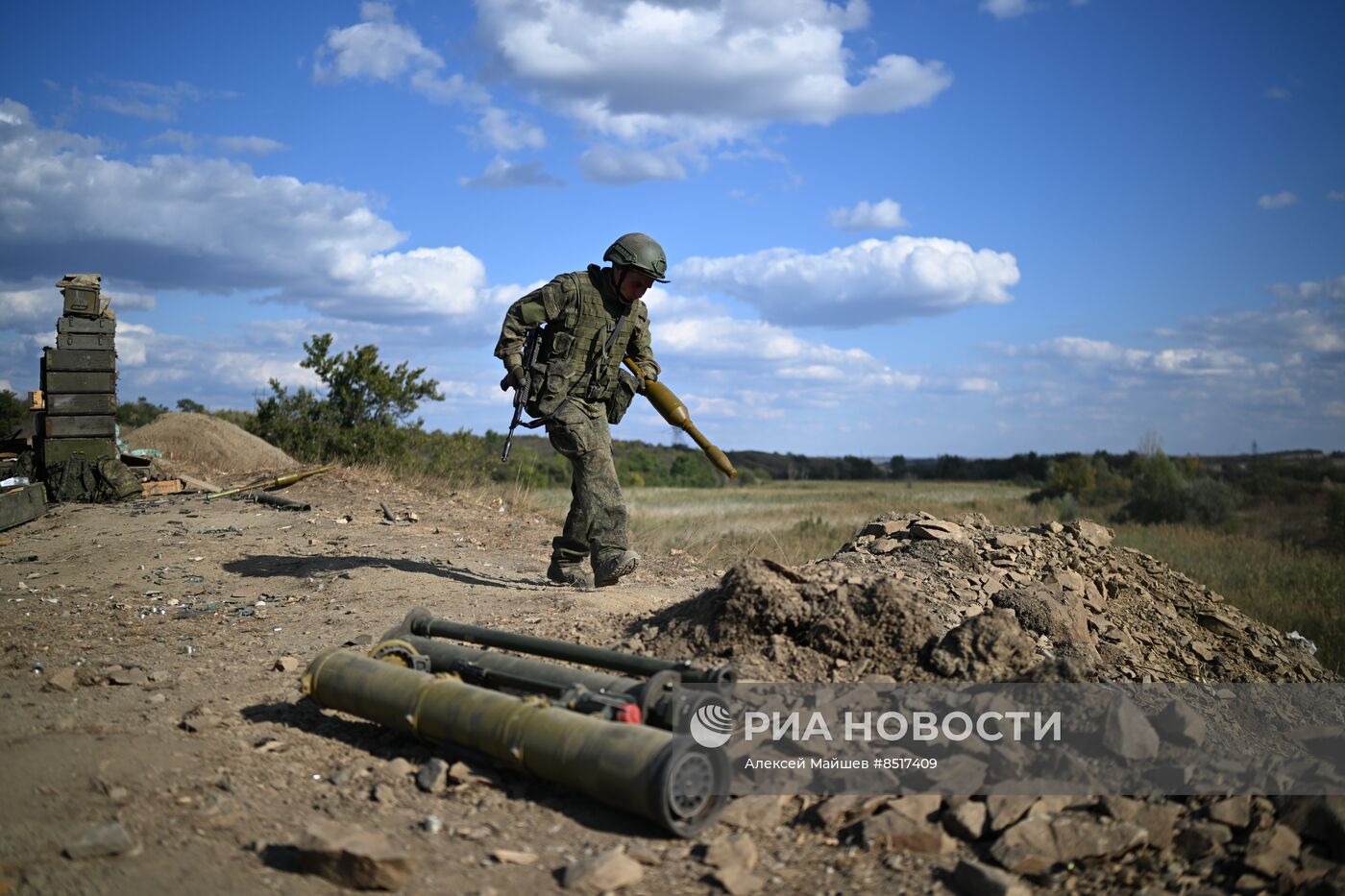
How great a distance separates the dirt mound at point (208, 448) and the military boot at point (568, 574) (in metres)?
8.49

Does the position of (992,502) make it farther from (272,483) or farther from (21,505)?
(21,505)

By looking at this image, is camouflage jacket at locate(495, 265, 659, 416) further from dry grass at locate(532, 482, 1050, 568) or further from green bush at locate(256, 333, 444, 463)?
green bush at locate(256, 333, 444, 463)

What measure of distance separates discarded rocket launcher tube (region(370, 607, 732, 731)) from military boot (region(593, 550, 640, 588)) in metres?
2.63

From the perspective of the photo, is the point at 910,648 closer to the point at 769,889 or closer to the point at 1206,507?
the point at 769,889

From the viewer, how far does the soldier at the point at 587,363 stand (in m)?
7.26

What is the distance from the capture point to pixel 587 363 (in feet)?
24.5

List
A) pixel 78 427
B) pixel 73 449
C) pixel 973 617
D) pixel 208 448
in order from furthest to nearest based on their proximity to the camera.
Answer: pixel 208 448, pixel 78 427, pixel 73 449, pixel 973 617

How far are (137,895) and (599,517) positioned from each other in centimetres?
466

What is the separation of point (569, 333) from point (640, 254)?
80 centimetres

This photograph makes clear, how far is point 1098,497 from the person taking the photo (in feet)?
98.3

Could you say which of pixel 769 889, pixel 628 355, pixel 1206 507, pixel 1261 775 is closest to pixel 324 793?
pixel 769 889

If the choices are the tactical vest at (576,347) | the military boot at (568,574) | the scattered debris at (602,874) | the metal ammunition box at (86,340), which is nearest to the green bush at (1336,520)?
the military boot at (568,574)

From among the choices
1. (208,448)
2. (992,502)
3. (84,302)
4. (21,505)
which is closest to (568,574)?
(21,505)

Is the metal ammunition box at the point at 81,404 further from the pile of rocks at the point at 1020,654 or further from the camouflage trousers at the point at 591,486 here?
the pile of rocks at the point at 1020,654
